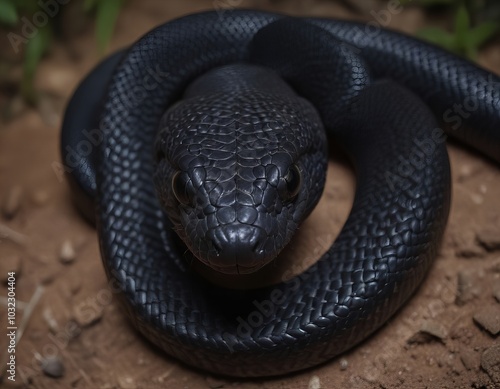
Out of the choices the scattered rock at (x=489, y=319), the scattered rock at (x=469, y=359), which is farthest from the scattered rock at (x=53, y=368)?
the scattered rock at (x=489, y=319)

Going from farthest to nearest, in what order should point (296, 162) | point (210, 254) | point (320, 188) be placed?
1. point (320, 188)
2. point (296, 162)
3. point (210, 254)

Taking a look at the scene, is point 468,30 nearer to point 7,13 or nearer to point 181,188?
point 181,188

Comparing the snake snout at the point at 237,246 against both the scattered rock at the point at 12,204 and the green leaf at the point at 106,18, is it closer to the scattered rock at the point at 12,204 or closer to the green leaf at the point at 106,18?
the scattered rock at the point at 12,204

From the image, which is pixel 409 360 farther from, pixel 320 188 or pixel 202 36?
pixel 202 36

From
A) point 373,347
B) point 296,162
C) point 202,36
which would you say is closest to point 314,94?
point 202,36

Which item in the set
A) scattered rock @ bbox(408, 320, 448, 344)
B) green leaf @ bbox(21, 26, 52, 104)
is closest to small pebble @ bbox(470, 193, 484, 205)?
scattered rock @ bbox(408, 320, 448, 344)

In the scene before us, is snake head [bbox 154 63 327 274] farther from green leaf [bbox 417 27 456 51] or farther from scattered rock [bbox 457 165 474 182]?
green leaf [bbox 417 27 456 51]
